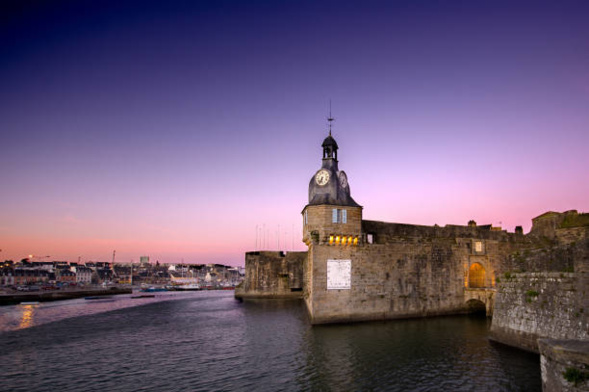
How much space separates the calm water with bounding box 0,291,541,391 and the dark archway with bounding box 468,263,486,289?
7.46 meters

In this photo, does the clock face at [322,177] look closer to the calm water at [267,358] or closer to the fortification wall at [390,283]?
the fortification wall at [390,283]

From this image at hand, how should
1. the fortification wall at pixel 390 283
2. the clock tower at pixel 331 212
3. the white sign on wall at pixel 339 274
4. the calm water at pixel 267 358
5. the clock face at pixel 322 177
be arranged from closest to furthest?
the calm water at pixel 267 358 → the fortification wall at pixel 390 283 → the white sign on wall at pixel 339 274 → the clock tower at pixel 331 212 → the clock face at pixel 322 177

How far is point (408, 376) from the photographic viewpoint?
16.7 m

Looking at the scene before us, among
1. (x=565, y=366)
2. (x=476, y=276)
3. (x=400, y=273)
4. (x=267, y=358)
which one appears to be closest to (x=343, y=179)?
(x=400, y=273)

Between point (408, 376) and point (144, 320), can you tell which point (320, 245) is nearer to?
point (408, 376)

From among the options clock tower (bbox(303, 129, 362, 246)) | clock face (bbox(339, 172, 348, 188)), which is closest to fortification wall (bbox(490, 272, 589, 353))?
clock tower (bbox(303, 129, 362, 246))

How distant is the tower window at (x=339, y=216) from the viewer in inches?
1192

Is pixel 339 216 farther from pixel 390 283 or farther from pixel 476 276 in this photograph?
pixel 476 276

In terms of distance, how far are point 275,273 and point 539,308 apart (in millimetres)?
43232

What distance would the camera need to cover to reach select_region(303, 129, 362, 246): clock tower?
98.0 feet

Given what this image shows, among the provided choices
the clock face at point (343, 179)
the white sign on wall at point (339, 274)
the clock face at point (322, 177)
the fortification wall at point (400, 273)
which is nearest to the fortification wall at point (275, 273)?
the fortification wall at point (400, 273)

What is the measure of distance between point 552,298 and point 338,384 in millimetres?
12703

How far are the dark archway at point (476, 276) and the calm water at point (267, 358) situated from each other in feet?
24.5

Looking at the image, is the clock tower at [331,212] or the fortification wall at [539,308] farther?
the clock tower at [331,212]
